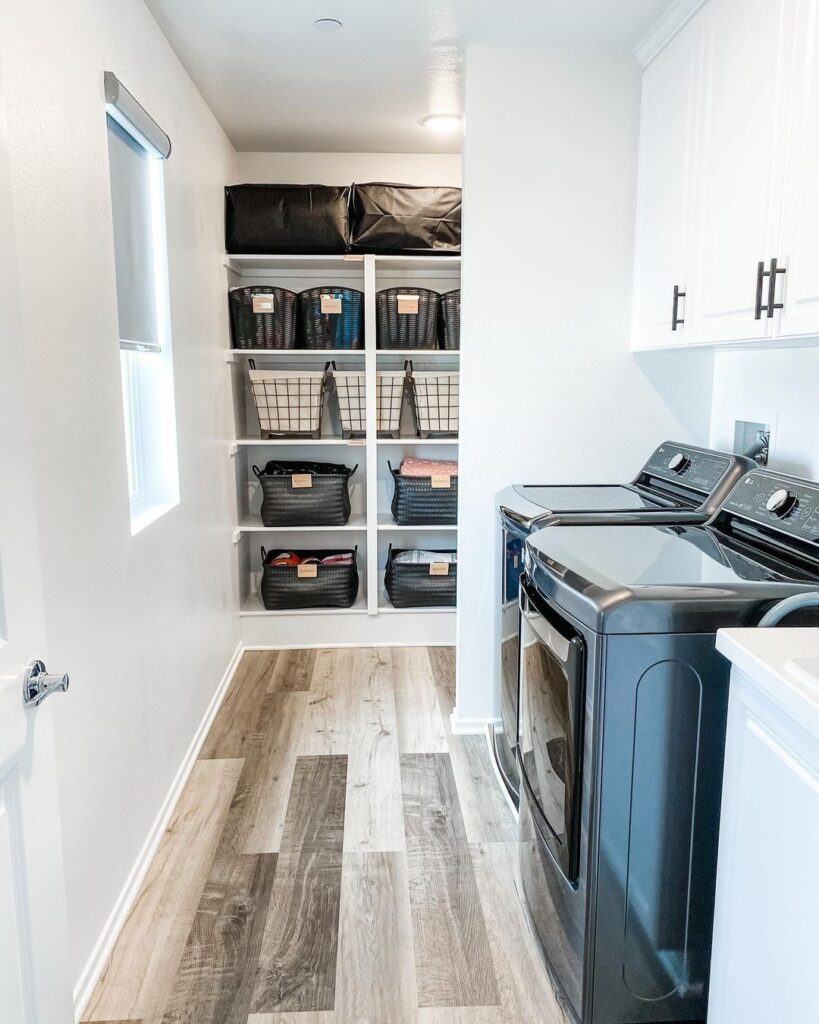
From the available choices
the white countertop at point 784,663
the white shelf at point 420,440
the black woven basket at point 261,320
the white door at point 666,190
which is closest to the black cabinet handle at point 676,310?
the white door at point 666,190

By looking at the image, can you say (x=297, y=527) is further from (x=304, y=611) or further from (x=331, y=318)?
(x=331, y=318)

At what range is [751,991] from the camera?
120 cm

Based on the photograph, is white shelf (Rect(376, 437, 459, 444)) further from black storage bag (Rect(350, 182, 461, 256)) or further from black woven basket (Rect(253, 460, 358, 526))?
black storage bag (Rect(350, 182, 461, 256))

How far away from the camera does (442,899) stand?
80.7 inches

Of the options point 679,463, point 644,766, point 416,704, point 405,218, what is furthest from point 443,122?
point 644,766

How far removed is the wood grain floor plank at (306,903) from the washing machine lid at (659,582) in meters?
0.99

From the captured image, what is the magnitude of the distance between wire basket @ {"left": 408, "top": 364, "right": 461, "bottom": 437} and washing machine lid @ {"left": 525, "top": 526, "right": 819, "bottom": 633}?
6.38 ft

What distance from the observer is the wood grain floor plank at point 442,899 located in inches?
69.2

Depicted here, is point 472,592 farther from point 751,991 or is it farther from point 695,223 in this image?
point 751,991

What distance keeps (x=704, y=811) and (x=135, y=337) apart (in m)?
1.82

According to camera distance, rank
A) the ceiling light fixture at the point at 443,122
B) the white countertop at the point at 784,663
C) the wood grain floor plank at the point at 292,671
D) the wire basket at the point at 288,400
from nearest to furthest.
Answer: the white countertop at the point at 784,663 → the ceiling light fixture at the point at 443,122 → the wood grain floor plank at the point at 292,671 → the wire basket at the point at 288,400

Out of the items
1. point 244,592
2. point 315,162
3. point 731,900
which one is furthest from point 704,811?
point 315,162

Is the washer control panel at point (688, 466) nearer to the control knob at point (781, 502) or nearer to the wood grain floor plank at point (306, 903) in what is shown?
the control knob at point (781, 502)

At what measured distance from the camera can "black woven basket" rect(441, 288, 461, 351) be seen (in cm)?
361
